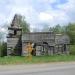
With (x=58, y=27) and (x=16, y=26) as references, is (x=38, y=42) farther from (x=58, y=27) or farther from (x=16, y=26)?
(x=58, y=27)

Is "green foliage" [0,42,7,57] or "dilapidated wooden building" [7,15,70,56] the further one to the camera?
"green foliage" [0,42,7,57]

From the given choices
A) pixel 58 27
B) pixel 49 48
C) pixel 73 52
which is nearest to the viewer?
pixel 49 48

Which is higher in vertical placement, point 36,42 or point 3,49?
point 36,42

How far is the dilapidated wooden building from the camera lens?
63.7 m

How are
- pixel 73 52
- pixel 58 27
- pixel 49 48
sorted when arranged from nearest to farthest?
pixel 49 48
pixel 73 52
pixel 58 27

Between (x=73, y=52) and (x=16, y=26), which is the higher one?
(x=16, y=26)

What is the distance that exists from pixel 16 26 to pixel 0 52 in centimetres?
575

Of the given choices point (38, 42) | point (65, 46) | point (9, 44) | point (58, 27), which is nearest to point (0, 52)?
point (9, 44)

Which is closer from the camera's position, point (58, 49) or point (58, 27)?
point (58, 49)

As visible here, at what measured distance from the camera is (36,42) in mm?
64688

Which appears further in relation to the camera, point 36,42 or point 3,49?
point 3,49

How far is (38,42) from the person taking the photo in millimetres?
64688

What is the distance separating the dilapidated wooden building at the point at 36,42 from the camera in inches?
2506

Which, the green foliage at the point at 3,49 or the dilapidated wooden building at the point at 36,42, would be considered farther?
the green foliage at the point at 3,49
